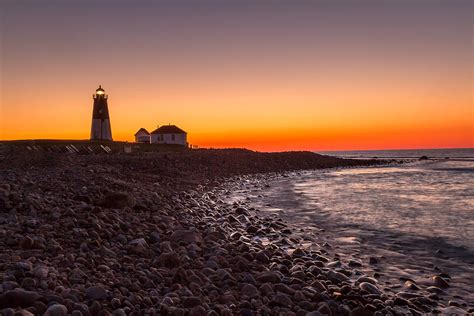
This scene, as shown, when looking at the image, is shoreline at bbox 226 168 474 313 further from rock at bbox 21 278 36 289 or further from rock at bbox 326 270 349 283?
rock at bbox 21 278 36 289

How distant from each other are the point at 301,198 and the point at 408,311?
40.2ft

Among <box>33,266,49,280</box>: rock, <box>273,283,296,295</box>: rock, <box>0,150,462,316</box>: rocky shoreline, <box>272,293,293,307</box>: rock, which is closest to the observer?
<box>0,150,462,316</box>: rocky shoreline

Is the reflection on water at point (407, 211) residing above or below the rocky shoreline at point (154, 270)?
below

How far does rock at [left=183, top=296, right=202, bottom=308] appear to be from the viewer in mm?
4062

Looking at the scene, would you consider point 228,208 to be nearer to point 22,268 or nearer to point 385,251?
point 385,251

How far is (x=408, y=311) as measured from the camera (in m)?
4.74

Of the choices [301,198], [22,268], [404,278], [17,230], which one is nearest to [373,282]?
[404,278]

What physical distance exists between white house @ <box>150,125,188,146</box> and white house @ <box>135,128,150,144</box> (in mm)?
4234

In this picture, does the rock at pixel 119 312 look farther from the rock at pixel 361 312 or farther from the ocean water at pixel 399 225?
the ocean water at pixel 399 225

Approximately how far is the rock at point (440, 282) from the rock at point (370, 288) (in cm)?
122

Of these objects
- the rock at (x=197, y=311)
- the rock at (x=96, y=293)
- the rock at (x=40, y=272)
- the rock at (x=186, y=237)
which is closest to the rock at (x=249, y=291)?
the rock at (x=197, y=311)

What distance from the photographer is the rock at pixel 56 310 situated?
3271mm

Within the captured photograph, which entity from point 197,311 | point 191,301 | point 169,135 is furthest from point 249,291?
point 169,135

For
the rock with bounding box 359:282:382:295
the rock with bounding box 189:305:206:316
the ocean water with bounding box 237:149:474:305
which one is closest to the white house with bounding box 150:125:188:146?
the ocean water with bounding box 237:149:474:305
